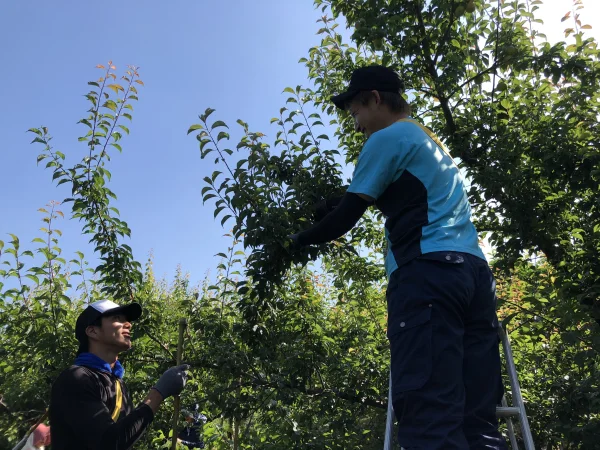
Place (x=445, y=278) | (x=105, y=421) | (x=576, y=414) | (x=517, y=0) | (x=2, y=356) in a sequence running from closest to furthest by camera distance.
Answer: (x=445, y=278) → (x=105, y=421) → (x=576, y=414) → (x=517, y=0) → (x=2, y=356)

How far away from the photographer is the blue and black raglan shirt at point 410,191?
1.77 m

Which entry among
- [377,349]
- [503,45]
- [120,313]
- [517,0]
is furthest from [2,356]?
[517,0]

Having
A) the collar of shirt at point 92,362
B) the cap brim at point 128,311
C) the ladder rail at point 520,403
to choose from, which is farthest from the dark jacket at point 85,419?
the ladder rail at point 520,403

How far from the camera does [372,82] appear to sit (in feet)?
6.70

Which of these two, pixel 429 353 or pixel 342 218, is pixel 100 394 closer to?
pixel 342 218

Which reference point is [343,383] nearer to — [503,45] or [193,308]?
[193,308]

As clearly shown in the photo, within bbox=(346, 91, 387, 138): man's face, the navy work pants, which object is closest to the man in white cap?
the navy work pants

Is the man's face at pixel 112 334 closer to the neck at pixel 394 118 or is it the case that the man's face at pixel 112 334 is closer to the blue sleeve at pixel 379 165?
the blue sleeve at pixel 379 165

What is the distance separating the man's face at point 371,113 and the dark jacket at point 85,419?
176 cm

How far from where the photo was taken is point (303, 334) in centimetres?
391

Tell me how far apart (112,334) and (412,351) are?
191 cm

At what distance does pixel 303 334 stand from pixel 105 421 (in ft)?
6.05

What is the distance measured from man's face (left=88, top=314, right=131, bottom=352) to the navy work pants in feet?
5.76

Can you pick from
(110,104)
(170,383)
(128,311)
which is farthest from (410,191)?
(110,104)
